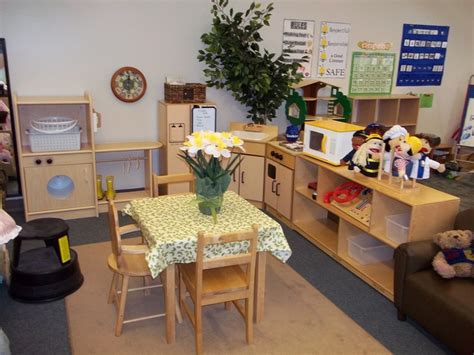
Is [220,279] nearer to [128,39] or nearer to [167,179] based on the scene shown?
[167,179]

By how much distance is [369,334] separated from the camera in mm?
2699

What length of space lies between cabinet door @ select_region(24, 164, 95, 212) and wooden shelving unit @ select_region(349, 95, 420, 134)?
328 cm

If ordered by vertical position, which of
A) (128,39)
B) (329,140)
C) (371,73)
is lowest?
(329,140)

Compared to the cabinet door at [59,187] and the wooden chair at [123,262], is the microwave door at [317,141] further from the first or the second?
the cabinet door at [59,187]

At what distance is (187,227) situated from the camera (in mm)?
2512

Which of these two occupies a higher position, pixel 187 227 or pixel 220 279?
pixel 187 227

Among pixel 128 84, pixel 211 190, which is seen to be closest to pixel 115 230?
pixel 211 190

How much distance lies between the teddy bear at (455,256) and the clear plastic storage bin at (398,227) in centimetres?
35

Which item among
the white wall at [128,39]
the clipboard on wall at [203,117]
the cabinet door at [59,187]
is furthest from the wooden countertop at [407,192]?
the cabinet door at [59,187]

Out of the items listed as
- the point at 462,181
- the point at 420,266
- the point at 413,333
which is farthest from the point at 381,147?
the point at 462,181

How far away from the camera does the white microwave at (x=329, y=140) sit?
3.54m

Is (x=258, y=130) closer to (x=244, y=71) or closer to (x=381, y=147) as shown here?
(x=244, y=71)

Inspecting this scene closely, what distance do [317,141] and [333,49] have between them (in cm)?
201

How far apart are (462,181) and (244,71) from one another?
2927 mm
